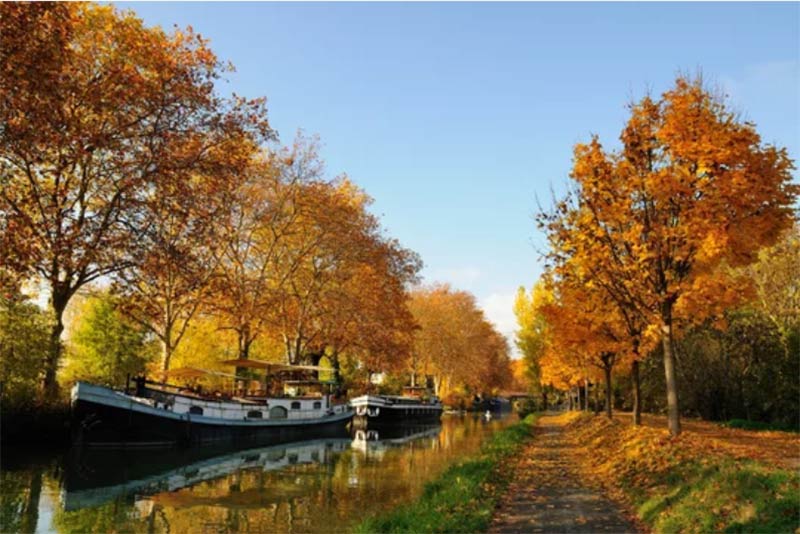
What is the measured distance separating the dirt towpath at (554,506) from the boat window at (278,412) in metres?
25.3

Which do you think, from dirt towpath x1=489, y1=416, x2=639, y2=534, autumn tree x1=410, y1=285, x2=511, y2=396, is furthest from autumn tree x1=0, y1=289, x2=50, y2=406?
autumn tree x1=410, y1=285, x2=511, y2=396

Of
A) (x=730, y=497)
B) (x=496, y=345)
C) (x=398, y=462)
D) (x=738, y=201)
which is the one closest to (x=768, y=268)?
(x=738, y=201)

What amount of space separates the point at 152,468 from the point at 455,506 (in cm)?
1658

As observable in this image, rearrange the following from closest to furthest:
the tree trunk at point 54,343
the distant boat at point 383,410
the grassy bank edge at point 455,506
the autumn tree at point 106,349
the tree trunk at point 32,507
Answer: the grassy bank edge at point 455,506 → the tree trunk at point 32,507 → the tree trunk at point 54,343 → the autumn tree at point 106,349 → the distant boat at point 383,410

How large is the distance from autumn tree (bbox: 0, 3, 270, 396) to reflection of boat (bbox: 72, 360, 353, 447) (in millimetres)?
2649

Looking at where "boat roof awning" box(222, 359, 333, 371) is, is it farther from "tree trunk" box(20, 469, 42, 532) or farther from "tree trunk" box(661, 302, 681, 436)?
"tree trunk" box(661, 302, 681, 436)

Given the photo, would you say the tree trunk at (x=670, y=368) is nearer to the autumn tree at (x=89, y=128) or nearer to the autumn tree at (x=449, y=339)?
the autumn tree at (x=89, y=128)

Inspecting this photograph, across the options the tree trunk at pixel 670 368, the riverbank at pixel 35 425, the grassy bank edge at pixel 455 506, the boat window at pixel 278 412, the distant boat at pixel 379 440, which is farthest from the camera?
the boat window at pixel 278 412

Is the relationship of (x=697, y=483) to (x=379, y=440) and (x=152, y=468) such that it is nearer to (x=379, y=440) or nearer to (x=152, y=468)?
(x=152, y=468)

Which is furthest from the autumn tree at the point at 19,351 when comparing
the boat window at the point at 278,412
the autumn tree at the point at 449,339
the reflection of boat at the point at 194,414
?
the autumn tree at the point at 449,339

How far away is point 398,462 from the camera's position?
29.4 metres

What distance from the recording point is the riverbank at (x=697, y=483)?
10.1 meters

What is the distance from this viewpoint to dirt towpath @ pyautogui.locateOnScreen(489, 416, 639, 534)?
1192 cm

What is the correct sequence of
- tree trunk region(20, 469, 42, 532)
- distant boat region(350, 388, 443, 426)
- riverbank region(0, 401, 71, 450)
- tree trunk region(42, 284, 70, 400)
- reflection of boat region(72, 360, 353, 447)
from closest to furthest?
1. tree trunk region(20, 469, 42, 532)
2. riverbank region(0, 401, 71, 450)
3. tree trunk region(42, 284, 70, 400)
4. reflection of boat region(72, 360, 353, 447)
5. distant boat region(350, 388, 443, 426)
